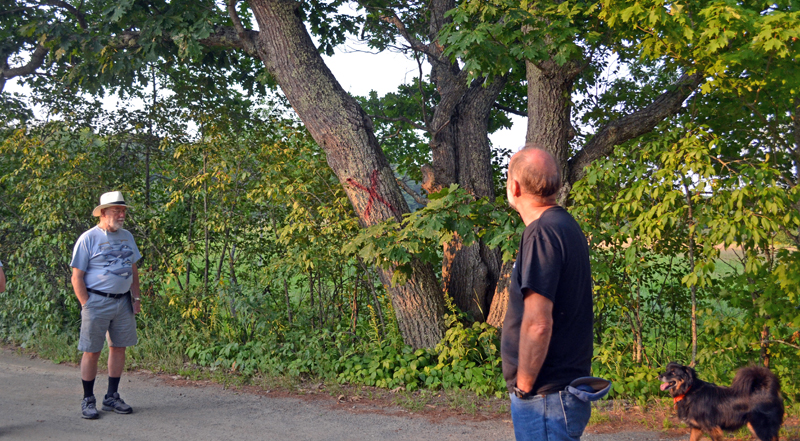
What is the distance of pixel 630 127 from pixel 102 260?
18.3ft

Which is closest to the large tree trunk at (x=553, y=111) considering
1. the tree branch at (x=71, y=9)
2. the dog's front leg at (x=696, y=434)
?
the dog's front leg at (x=696, y=434)

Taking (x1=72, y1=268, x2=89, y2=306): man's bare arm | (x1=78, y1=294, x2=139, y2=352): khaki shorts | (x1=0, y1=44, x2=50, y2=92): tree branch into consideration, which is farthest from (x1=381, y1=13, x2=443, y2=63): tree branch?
(x1=0, y1=44, x2=50, y2=92): tree branch

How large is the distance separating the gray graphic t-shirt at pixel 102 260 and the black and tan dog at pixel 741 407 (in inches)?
195

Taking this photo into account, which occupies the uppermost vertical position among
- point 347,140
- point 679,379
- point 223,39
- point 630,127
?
point 223,39

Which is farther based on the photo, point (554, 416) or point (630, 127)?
point (630, 127)

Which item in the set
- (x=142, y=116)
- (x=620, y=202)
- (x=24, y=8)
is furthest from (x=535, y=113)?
(x=24, y=8)

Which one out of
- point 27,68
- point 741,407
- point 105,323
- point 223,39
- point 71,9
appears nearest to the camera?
point 741,407

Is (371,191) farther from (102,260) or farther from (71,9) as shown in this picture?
(71,9)

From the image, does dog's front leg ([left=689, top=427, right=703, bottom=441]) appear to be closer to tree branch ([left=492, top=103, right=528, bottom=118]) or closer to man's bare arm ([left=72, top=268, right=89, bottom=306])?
man's bare arm ([left=72, top=268, right=89, bottom=306])

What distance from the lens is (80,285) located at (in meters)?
5.35

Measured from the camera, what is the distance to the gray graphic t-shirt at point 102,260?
17.6 ft

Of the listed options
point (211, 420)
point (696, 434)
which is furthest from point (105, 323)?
point (696, 434)

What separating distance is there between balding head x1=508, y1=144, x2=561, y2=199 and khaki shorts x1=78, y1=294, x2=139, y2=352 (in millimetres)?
4428

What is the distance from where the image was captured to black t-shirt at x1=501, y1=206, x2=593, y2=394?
7.57ft
